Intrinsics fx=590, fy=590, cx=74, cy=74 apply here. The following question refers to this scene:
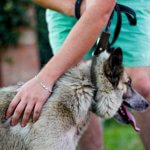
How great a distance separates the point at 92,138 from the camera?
14.1ft

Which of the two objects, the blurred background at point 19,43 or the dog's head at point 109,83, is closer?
the dog's head at point 109,83

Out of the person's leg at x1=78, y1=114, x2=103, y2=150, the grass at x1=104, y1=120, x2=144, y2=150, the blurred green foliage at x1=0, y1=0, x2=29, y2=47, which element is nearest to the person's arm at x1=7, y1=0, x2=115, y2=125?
the person's leg at x1=78, y1=114, x2=103, y2=150

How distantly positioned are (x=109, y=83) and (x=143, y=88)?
0.43 meters

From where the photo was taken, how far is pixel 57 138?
128 inches

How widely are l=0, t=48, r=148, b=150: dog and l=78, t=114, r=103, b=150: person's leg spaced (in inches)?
25.3

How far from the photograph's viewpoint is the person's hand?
3256 mm

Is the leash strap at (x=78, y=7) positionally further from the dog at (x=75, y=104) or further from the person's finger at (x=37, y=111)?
the person's finger at (x=37, y=111)

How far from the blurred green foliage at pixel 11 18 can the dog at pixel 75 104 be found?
3.94m

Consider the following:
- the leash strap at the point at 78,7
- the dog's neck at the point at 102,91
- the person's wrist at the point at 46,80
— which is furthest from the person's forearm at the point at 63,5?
the person's wrist at the point at 46,80

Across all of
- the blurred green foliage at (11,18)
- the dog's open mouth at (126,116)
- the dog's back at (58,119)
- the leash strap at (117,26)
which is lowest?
the blurred green foliage at (11,18)

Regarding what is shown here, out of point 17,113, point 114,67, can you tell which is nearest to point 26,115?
point 17,113

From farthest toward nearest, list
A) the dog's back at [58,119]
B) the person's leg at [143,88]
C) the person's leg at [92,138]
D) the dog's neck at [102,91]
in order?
the person's leg at [92,138] → the person's leg at [143,88] → the dog's neck at [102,91] → the dog's back at [58,119]

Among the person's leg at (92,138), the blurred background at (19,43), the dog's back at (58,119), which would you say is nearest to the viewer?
the dog's back at (58,119)

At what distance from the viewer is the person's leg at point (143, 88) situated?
3787 millimetres
